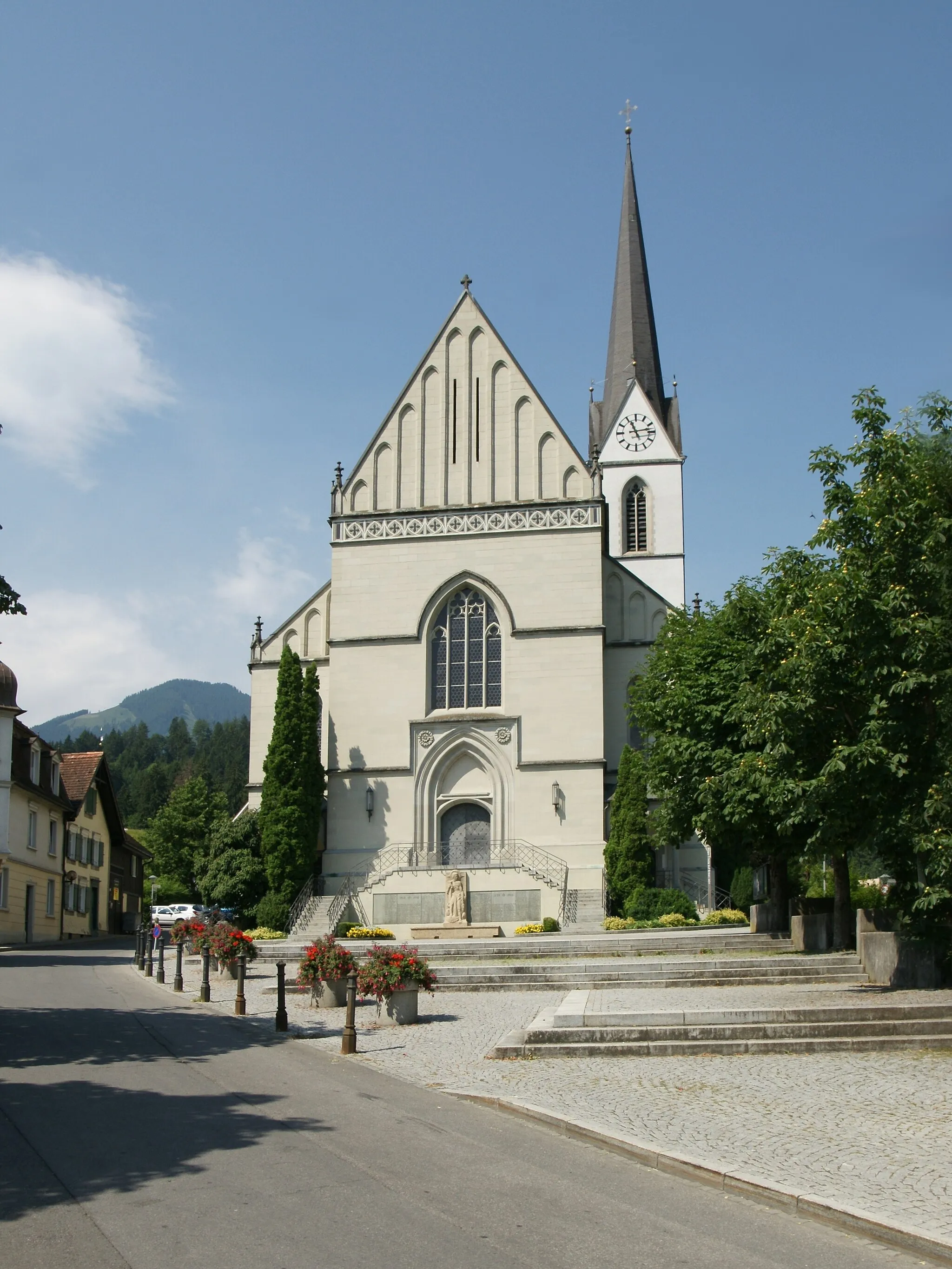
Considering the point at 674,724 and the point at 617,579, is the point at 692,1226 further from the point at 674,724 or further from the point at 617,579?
the point at 617,579

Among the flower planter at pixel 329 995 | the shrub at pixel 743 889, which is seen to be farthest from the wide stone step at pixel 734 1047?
the shrub at pixel 743 889

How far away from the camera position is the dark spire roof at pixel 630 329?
6384 centimetres

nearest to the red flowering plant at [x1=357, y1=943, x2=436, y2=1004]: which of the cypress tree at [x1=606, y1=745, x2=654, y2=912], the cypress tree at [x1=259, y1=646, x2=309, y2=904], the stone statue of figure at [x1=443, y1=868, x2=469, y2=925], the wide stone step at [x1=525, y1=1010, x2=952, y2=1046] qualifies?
the wide stone step at [x1=525, y1=1010, x2=952, y2=1046]

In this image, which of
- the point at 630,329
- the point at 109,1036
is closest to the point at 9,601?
the point at 109,1036

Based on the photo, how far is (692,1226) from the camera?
703 centimetres

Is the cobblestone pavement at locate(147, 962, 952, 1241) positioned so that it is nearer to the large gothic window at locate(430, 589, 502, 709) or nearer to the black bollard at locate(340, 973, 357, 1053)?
the black bollard at locate(340, 973, 357, 1053)

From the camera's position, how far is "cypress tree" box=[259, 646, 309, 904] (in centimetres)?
3891

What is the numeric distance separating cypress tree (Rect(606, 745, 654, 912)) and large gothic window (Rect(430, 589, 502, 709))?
18.3 feet

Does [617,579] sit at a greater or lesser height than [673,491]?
lesser

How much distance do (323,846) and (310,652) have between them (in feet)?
23.8

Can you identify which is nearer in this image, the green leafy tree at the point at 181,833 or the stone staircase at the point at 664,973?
the stone staircase at the point at 664,973

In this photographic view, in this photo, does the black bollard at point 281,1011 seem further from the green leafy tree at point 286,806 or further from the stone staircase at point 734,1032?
the green leafy tree at point 286,806

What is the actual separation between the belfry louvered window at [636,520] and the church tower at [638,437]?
1.3 inches

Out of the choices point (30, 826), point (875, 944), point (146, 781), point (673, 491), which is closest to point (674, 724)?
point (875, 944)
